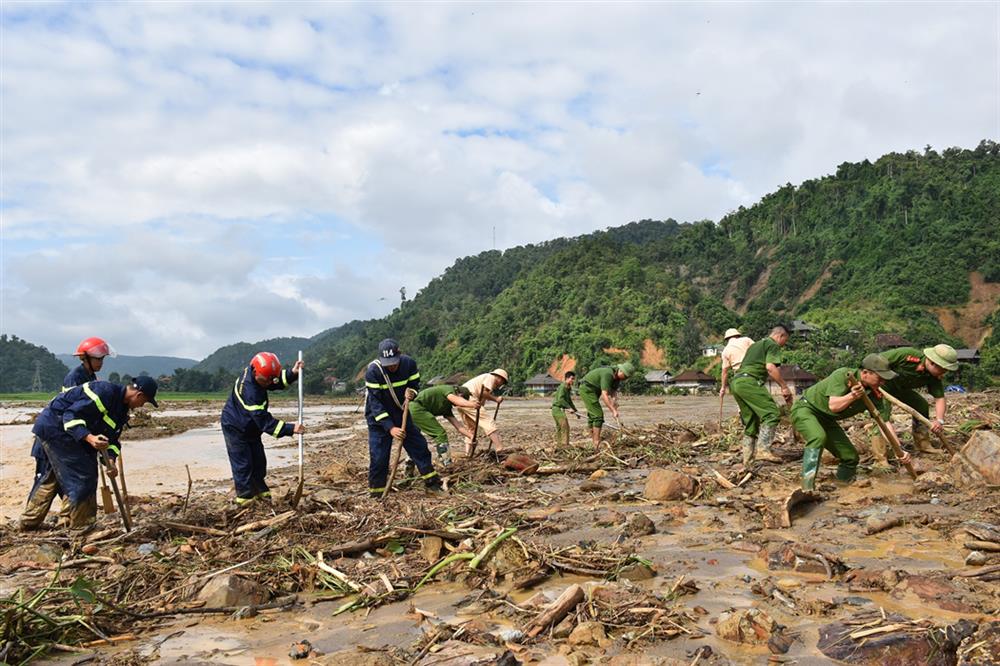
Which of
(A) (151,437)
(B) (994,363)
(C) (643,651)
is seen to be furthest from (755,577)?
(B) (994,363)

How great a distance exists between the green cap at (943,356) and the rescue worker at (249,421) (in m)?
6.65

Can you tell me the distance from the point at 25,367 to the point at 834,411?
14487cm

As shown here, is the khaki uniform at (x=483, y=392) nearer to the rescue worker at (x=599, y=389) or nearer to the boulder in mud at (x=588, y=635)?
the rescue worker at (x=599, y=389)

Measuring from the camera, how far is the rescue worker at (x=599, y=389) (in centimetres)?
1171

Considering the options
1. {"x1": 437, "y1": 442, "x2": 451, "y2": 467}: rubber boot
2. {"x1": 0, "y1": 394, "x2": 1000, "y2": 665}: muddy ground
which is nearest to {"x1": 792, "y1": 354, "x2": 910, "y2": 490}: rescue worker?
{"x1": 0, "y1": 394, "x2": 1000, "y2": 665}: muddy ground

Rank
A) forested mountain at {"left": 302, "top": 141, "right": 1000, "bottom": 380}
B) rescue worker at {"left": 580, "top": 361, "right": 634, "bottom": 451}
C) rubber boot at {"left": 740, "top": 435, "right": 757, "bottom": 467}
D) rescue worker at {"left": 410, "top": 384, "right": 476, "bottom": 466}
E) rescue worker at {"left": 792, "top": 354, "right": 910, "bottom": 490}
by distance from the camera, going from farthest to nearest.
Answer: forested mountain at {"left": 302, "top": 141, "right": 1000, "bottom": 380} < rescue worker at {"left": 580, "top": 361, "right": 634, "bottom": 451} < rescue worker at {"left": 410, "top": 384, "right": 476, "bottom": 466} < rubber boot at {"left": 740, "top": 435, "right": 757, "bottom": 467} < rescue worker at {"left": 792, "top": 354, "right": 910, "bottom": 490}

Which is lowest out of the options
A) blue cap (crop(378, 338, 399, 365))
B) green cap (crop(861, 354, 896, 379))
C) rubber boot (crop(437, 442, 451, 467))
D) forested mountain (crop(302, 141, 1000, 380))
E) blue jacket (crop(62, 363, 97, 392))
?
rubber boot (crop(437, 442, 451, 467))

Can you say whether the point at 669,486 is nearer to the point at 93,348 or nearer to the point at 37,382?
the point at 93,348

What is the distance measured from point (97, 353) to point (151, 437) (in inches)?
722

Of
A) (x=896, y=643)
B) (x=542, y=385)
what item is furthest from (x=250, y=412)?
(x=542, y=385)

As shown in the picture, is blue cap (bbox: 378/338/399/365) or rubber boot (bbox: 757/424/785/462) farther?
rubber boot (bbox: 757/424/785/462)

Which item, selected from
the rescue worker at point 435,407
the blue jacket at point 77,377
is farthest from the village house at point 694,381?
the blue jacket at point 77,377

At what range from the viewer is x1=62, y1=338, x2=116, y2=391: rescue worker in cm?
729

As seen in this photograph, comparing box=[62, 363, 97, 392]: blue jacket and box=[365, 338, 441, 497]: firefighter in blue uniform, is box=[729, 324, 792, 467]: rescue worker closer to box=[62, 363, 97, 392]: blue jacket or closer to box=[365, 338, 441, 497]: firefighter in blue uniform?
box=[365, 338, 441, 497]: firefighter in blue uniform
